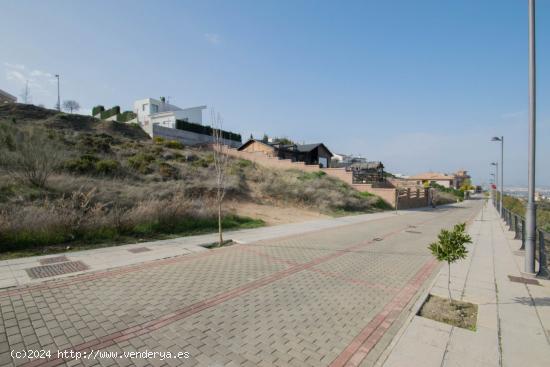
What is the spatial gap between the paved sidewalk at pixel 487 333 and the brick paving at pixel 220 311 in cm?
46

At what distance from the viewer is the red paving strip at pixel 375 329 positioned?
336 cm

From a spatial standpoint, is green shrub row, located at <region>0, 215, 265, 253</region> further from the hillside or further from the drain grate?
the drain grate

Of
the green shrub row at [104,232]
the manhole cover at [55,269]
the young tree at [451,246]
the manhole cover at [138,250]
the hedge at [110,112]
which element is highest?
the hedge at [110,112]

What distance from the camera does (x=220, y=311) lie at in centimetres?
448

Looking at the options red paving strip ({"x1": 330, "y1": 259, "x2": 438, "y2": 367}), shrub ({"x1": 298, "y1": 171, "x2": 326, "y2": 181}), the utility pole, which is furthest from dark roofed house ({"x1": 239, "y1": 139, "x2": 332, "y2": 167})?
red paving strip ({"x1": 330, "y1": 259, "x2": 438, "y2": 367})

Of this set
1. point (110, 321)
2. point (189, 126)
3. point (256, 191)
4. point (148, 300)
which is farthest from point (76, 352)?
point (189, 126)

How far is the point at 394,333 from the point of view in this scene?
399 centimetres

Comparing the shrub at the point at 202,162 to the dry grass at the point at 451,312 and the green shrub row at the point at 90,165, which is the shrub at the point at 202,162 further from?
the dry grass at the point at 451,312

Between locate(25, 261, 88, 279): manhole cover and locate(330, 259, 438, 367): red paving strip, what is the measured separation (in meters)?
6.26

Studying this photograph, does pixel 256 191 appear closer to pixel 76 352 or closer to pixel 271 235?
pixel 271 235

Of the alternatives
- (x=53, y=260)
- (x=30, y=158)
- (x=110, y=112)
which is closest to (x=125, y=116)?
(x=110, y=112)

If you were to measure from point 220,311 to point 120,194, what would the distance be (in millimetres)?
10542

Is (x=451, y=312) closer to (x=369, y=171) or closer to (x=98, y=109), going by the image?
Answer: (x=369, y=171)

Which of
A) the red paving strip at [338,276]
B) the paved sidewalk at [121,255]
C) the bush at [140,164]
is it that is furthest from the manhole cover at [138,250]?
the bush at [140,164]
